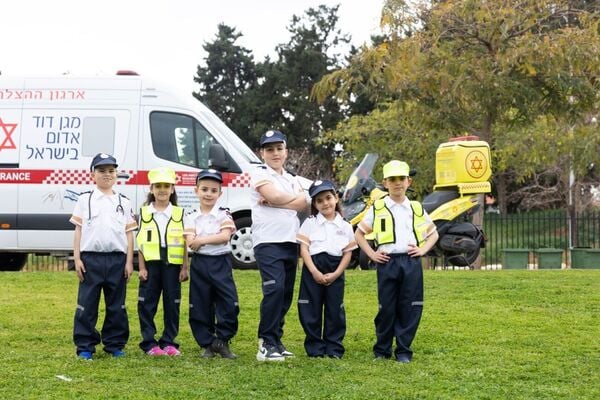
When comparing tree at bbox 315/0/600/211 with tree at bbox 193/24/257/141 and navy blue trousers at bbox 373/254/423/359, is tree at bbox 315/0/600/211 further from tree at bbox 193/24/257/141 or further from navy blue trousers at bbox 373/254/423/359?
tree at bbox 193/24/257/141

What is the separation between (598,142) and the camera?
21.1 meters

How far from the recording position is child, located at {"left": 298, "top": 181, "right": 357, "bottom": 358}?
6.87m

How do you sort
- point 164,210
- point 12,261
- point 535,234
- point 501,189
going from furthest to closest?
point 501,189 < point 535,234 < point 12,261 < point 164,210

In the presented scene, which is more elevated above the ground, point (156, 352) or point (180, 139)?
point (180, 139)

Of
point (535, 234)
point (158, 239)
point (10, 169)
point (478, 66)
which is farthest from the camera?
point (535, 234)

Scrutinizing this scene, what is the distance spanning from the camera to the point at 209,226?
22.8 ft

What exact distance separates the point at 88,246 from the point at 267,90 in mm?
40645

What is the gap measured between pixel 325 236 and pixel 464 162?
23.2 feet

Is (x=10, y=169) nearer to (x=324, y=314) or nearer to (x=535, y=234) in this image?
(x=324, y=314)

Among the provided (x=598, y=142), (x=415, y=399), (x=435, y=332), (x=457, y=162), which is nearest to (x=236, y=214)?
(x=457, y=162)

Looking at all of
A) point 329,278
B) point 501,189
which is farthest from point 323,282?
point 501,189

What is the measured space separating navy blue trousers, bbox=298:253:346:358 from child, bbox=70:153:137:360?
4.41 ft

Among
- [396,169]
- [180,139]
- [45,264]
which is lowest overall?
[45,264]

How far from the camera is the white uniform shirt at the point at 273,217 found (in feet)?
22.3
